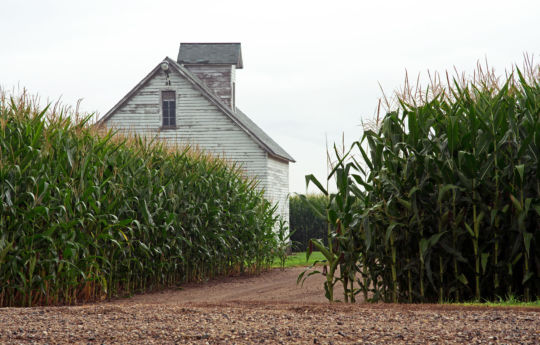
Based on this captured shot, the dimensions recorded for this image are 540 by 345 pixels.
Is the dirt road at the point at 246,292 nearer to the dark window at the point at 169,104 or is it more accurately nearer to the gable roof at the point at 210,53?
the dark window at the point at 169,104

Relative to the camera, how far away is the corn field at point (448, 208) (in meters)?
7.41

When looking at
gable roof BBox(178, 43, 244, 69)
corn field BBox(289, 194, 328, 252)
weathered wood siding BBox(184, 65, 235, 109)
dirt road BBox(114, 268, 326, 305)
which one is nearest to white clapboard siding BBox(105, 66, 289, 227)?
weathered wood siding BBox(184, 65, 235, 109)

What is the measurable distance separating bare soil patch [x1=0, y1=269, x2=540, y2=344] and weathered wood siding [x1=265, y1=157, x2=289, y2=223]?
17691mm

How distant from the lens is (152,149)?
503 inches

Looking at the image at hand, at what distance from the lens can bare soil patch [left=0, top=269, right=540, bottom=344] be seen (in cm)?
493

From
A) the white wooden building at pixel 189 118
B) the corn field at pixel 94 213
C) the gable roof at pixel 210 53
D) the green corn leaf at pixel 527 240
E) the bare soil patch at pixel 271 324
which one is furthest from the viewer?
the gable roof at pixel 210 53

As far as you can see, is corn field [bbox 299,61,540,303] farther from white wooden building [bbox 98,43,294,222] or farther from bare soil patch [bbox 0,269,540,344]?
white wooden building [bbox 98,43,294,222]

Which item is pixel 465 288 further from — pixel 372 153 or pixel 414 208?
pixel 372 153

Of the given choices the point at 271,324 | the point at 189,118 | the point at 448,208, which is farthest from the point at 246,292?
the point at 189,118

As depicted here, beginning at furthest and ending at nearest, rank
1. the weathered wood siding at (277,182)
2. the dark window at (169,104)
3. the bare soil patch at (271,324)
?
the dark window at (169,104)
the weathered wood siding at (277,182)
the bare soil patch at (271,324)

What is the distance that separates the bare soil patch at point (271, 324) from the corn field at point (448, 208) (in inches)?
46.4

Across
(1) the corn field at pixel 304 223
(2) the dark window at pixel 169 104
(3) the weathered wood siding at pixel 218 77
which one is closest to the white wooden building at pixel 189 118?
(2) the dark window at pixel 169 104

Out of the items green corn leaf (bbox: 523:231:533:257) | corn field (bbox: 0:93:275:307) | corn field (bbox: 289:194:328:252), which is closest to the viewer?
green corn leaf (bbox: 523:231:533:257)

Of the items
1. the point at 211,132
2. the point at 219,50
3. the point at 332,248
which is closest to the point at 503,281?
the point at 332,248
